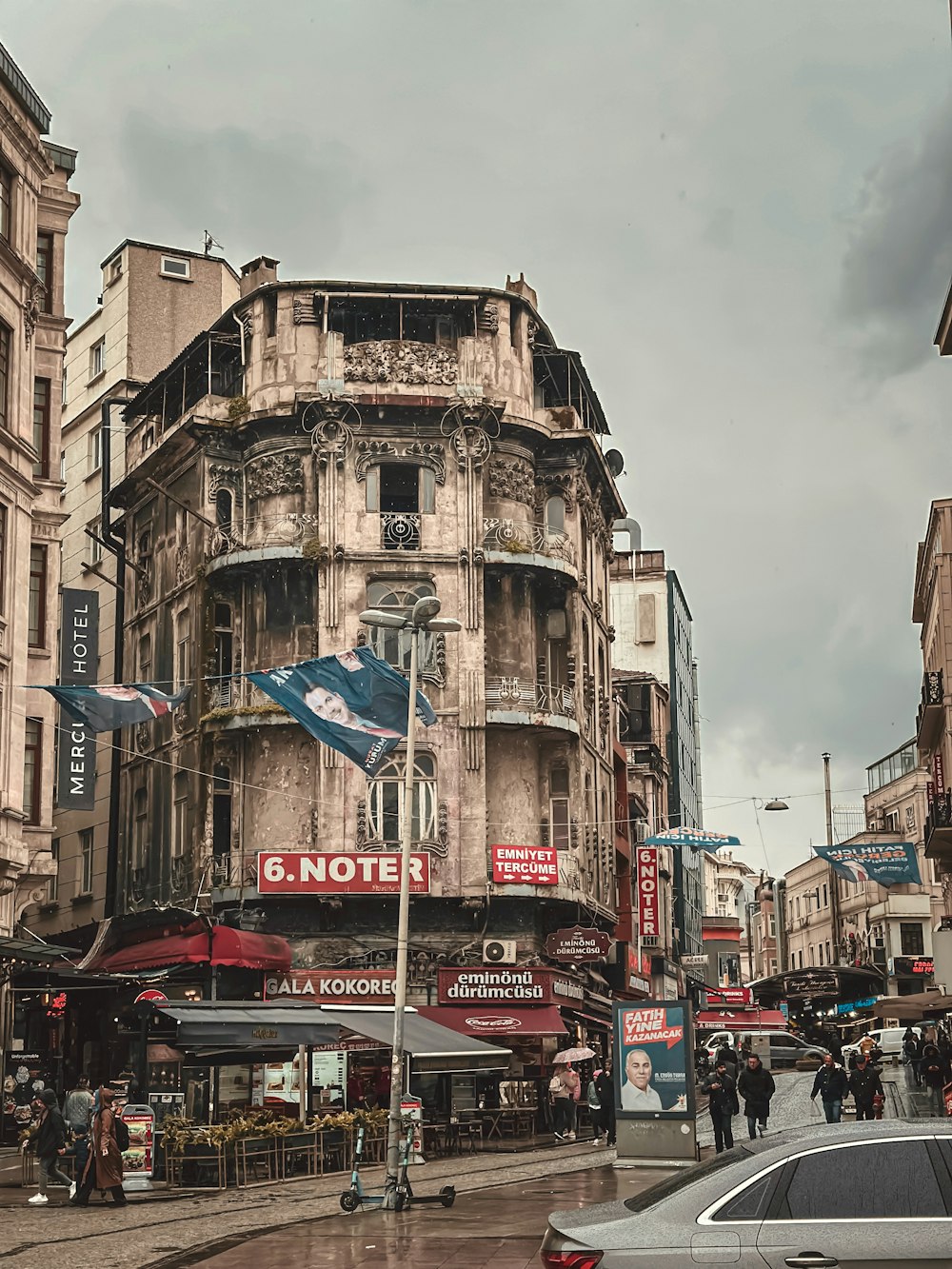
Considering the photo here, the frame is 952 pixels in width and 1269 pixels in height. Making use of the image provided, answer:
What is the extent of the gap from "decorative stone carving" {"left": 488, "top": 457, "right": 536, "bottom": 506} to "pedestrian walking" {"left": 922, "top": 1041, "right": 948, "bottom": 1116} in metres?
18.8

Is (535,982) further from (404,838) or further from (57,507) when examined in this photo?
(404,838)

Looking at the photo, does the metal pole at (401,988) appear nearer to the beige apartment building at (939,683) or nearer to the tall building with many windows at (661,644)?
the beige apartment building at (939,683)

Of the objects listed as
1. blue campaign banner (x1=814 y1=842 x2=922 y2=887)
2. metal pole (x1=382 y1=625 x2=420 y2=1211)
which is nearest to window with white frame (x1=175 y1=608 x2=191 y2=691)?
blue campaign banner (x1=814 y1=842 x2=922 y2=887)

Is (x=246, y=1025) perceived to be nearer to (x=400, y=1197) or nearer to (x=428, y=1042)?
(x=428, y=1042)

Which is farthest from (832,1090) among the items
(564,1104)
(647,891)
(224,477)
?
(647,891)

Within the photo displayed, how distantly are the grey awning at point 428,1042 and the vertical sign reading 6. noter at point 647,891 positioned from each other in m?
22.9

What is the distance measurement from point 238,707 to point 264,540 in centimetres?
486

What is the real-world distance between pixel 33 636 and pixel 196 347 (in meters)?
16.5

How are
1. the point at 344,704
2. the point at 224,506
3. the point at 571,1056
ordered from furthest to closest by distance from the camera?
1. the point at 224,506
2. the point at 571,1056
3. the point at 344,704

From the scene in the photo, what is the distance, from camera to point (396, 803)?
45062 millimetres

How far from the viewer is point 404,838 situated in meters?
24.1

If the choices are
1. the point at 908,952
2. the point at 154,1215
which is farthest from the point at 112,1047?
the point at 908,952

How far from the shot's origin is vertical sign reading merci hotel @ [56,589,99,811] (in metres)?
38.2

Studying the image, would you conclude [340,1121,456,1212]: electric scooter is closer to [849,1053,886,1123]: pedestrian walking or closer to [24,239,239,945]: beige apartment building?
[849,1053,886,1123]: pedestrian walking
